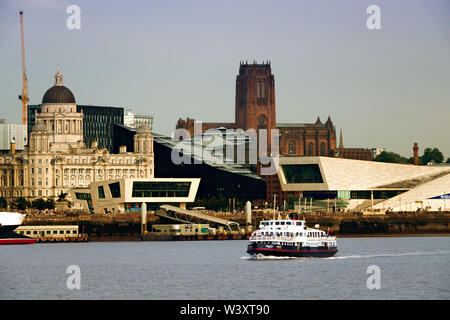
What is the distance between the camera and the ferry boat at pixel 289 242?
4195 inches

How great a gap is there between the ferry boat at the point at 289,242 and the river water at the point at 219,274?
883mm

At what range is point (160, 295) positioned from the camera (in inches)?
3100

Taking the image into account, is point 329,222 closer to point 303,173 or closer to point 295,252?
point 303,173

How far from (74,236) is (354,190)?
2446 inches

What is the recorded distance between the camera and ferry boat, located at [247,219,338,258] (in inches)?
4195

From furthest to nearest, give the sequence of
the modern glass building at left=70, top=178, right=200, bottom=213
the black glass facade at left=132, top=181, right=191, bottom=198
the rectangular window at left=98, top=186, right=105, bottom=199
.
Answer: the rectangular window at left=98, top=186, right=105, bottom=199 < the black glass facade at left=132, top=181, right=191, bottom=198 < the modern glass building at left=70, top=178, right=200, bottom=213

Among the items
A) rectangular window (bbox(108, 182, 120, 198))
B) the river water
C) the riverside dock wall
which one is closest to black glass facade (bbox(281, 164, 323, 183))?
rectangular window (bbox(108, 182, 120, 198))

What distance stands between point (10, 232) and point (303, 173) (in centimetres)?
6629

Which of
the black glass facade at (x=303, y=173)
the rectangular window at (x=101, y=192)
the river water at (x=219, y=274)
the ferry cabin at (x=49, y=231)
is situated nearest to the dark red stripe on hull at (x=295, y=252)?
the river water at (x=219, y=274)

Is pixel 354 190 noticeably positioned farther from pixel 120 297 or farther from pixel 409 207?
pixel 120 297

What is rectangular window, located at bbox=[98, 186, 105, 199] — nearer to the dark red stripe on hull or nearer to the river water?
the river water

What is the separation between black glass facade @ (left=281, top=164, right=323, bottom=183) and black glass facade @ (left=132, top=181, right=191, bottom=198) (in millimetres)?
18332

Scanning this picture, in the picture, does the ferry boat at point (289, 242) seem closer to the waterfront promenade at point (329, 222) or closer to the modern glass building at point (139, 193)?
the waterfront promenade at point (329, 222)
